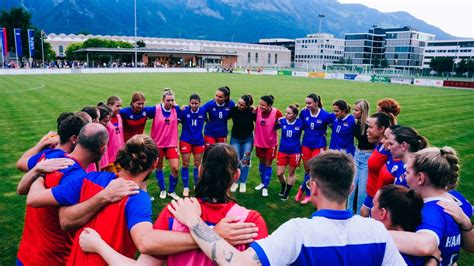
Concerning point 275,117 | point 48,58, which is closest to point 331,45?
point 48,58

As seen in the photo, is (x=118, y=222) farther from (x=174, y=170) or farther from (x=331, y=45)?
(x=331, y=45)

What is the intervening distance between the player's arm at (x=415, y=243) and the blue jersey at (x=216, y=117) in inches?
227

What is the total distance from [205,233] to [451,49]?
136695mm

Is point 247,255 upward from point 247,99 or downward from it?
downward

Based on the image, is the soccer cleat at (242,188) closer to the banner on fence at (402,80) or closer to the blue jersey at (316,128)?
the blue jersey at (316,128)

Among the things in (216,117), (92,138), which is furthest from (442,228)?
(216,117)

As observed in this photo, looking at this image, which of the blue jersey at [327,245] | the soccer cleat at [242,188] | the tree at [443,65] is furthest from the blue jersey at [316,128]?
the tree at [443,65]

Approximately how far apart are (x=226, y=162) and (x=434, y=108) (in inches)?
902

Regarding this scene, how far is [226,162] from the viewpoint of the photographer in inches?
95.6

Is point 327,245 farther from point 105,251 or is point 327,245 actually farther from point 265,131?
point 265,131

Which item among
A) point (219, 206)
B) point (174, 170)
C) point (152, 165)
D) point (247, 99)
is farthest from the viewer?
point (247, 99)

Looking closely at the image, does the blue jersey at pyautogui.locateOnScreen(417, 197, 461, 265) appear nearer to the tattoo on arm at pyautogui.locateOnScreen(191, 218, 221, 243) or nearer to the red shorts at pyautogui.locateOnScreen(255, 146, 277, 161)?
the tattoo on arm at pyautogui.locateOnScreen(191, 218, 221, 243)

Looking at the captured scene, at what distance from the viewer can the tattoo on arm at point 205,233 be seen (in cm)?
208

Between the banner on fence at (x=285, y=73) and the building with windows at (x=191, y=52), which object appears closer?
the banner on fence at (x=285, y=73)
